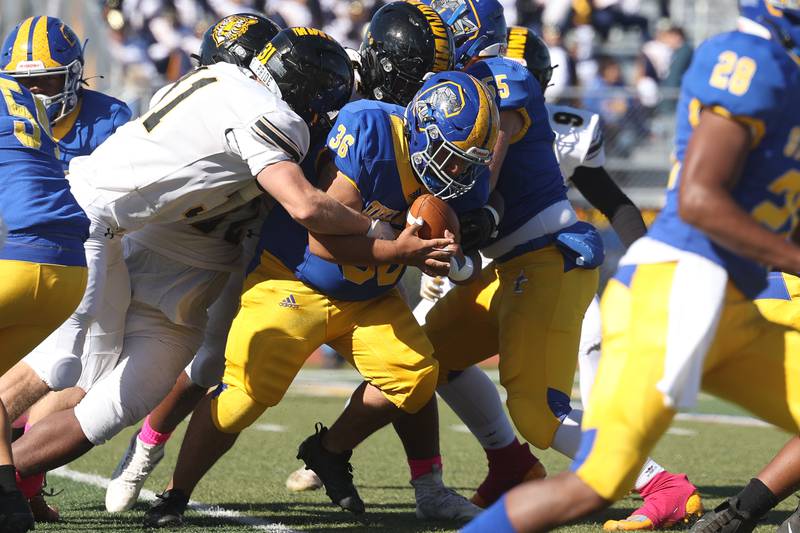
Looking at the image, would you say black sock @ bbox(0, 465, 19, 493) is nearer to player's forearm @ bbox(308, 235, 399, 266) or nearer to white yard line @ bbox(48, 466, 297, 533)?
white yard line @ bbox(48, 466, 297, 533)

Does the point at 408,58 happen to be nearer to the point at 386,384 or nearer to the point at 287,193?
the point at 287,193

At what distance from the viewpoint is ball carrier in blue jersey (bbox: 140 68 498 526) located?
4156 mm

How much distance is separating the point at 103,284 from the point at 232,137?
0.92m

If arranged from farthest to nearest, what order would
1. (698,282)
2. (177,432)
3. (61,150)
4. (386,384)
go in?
(177,432) → (61,150) → (386,384) → (698,282)

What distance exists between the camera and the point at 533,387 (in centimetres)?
443

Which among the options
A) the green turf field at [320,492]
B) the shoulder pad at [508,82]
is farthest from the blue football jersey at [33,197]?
the shoulder pad at [508,82]

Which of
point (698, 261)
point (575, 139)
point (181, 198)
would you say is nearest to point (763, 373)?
point (698, 261)

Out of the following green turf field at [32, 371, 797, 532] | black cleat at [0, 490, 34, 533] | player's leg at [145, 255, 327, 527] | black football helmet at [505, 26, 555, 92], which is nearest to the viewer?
black cleat at [0, 490, 34, 533]

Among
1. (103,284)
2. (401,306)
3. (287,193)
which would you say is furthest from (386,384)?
(103,284)

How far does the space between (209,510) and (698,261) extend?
261 cm

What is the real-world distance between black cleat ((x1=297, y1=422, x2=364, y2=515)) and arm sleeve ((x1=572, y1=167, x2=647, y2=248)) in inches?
62.4

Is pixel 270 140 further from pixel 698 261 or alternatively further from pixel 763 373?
pixel 763 373

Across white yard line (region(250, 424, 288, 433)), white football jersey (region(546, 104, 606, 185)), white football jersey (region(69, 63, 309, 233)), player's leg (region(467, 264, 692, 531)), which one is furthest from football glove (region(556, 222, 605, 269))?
white yard line (region(250, 424, 288, 433))

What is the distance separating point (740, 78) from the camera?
9.59ft
